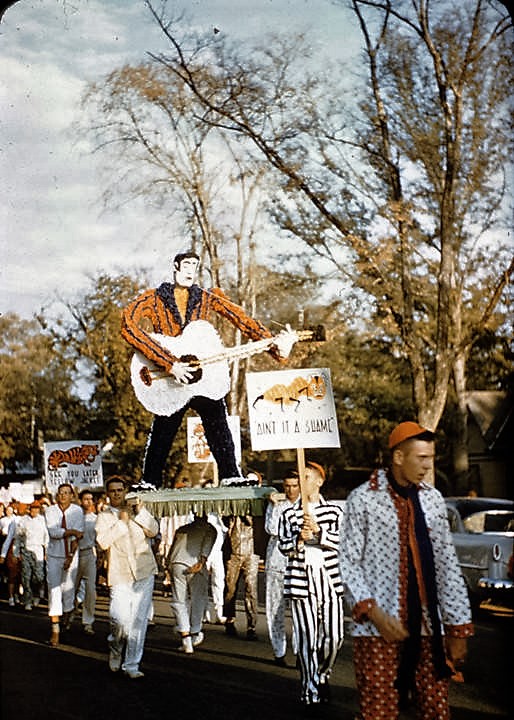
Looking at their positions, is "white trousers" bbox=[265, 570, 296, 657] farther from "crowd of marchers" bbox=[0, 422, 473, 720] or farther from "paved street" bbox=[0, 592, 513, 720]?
"paved street" bbox=[0, 592, 513, 720]

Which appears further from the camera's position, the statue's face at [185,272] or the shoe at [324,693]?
the statue's face at [185,272]

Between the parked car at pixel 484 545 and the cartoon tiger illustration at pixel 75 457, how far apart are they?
Answer: 5.19 m

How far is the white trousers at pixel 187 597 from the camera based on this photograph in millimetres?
12453

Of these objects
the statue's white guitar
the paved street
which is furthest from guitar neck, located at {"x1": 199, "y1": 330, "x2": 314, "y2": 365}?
the paved street

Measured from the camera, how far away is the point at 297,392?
1002 cm

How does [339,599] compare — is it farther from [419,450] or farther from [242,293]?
[242,293]

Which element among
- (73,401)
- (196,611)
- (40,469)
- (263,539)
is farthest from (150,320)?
(40,469)

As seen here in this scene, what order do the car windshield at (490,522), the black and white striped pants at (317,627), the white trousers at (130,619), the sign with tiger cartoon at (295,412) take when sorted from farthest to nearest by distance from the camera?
the car windshield at (490,522), the white trousers at (130,619), the sign with tiger cartoon at (295,412), the black and white striped pants at (317,627)

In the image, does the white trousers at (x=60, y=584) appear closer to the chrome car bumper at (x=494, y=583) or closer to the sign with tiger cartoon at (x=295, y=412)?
the sign with tiger cartoon at (x=295, y=412)

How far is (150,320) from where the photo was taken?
11.8 m

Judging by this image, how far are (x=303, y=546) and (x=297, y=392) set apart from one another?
162 centimetres

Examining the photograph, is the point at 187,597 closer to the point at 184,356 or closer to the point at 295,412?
the point at 184,356

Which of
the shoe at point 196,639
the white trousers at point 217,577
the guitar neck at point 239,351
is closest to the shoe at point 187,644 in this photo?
the shoe at point 196,639

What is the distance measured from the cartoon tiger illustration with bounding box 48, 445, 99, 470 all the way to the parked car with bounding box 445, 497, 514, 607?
519cm
